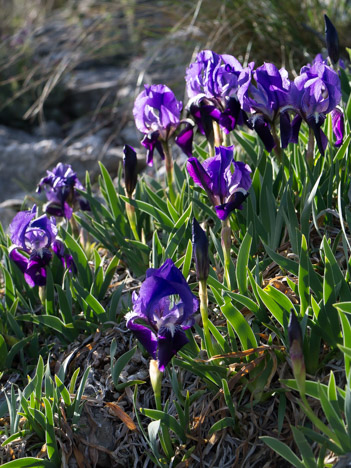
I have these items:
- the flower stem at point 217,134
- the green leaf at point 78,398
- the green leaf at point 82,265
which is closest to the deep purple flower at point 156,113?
the flower stem at point 217,134

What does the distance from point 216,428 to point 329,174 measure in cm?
100

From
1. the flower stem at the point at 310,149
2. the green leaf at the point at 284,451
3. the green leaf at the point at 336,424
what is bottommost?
the green leaf at the point at 284,451

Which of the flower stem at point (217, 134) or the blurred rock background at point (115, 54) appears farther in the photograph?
the blurred rock background at point (115, 54)

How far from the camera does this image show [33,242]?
2.05 m

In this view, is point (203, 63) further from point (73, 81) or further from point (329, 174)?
point (73, 81)

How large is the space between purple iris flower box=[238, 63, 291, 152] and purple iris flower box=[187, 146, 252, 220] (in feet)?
0.89

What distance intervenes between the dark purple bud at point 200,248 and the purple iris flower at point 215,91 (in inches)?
25.8

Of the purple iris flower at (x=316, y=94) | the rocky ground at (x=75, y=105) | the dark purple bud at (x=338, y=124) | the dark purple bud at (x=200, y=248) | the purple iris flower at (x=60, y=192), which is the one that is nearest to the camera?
the dark purple bud at (x=200, y=248)

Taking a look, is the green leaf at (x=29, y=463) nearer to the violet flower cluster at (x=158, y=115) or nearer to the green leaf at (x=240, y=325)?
the green leaf at (x=240, y=325)

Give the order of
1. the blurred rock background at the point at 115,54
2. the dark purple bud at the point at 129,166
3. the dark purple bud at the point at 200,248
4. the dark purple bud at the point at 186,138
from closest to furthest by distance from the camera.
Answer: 1. the dark purple bud at the point at 200,248
2. the dark purple bud at the point at 129,166
3. the dark purple bud at the point at 186,138
4. the blurred rock background at the point at 115,54

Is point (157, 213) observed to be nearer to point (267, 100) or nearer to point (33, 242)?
point (33, 242)

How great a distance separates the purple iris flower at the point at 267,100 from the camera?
73.2 inches

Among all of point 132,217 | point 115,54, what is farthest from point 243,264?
point 115,54

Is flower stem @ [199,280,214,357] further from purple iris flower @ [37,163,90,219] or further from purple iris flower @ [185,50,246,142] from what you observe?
purple iris flower @ [37,163,90,219]
